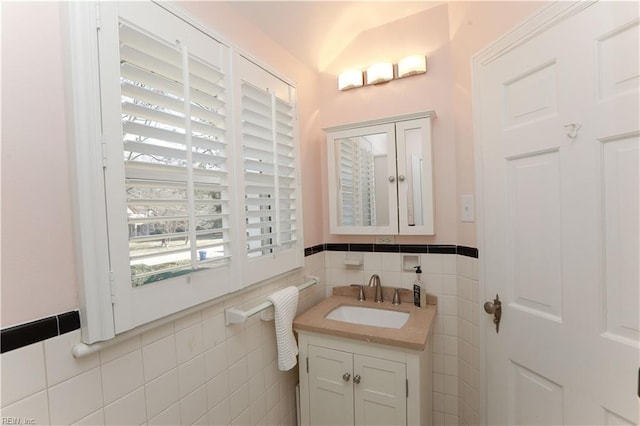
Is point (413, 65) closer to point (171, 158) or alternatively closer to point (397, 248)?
point (397, 248)

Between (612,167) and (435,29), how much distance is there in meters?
1.22

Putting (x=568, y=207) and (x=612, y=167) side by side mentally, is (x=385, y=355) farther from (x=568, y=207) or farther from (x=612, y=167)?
(x=612, y=167)

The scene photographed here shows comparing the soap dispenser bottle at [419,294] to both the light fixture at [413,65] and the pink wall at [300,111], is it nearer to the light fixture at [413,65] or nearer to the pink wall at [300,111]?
the pink wall at [300,111]

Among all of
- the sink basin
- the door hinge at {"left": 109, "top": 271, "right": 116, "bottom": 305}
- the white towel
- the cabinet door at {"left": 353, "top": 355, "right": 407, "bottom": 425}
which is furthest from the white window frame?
the sink basin

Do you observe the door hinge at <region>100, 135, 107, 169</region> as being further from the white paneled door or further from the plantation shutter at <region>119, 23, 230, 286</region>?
the white paneled door

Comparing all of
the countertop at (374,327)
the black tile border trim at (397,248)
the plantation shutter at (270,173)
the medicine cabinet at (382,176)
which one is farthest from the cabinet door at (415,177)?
the plantation shutter at (270,173)

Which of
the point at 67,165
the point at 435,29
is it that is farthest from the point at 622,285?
the point at 67,165

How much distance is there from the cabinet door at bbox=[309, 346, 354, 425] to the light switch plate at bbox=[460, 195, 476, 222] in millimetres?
922

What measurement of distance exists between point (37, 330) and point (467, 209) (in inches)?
66.9

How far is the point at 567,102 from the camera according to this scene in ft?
3.32

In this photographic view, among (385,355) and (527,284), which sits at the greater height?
(527,284)

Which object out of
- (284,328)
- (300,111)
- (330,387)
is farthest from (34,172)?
(330,387)

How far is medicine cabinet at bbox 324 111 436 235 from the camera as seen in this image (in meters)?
1.66

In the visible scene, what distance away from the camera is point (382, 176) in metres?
1.76
